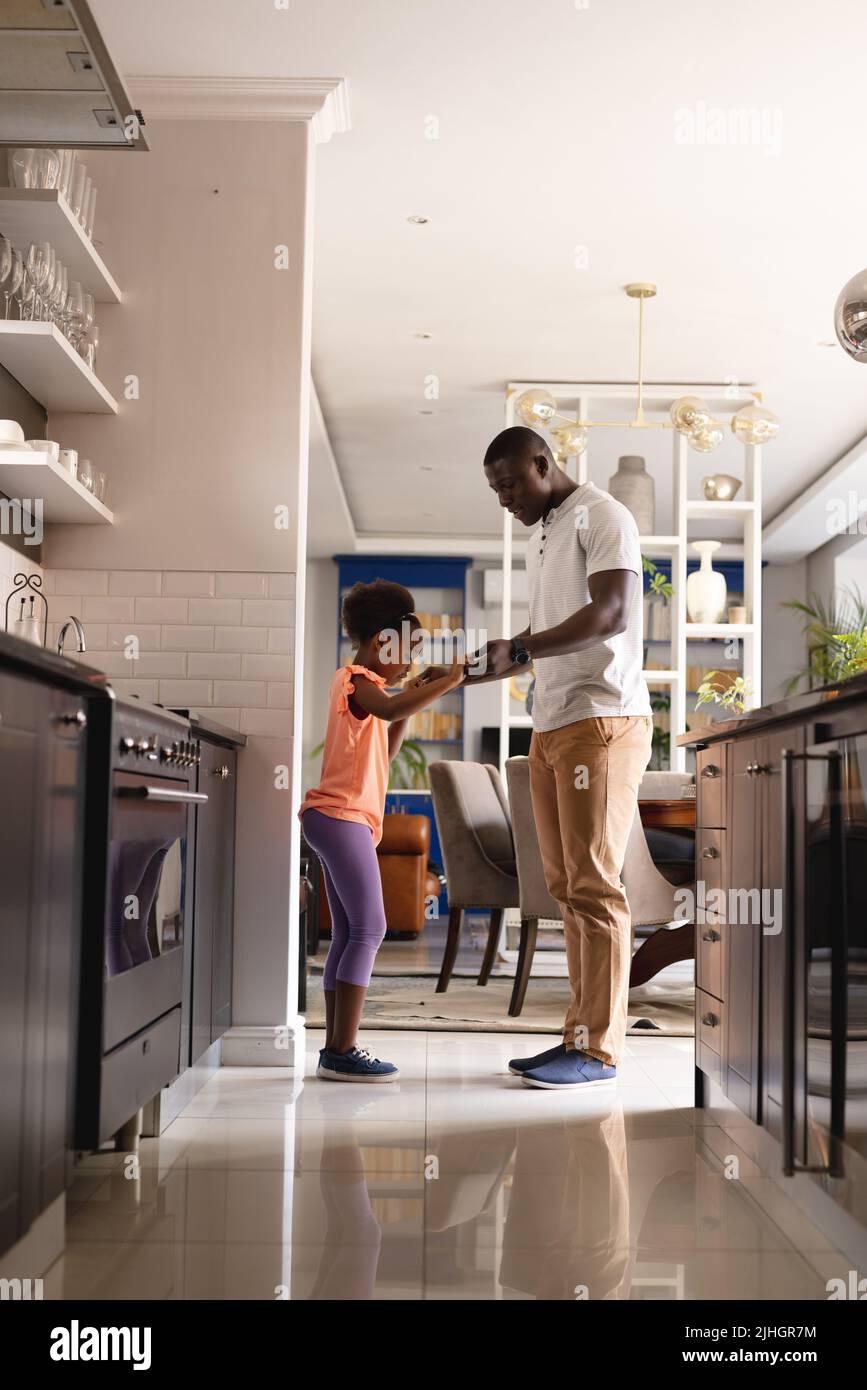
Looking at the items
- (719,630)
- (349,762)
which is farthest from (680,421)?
(349,762)

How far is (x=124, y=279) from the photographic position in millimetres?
3771

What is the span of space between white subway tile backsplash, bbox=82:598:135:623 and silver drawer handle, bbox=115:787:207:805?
1294 mm

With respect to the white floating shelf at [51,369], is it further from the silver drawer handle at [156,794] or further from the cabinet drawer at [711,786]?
the cabinet drawer at [711,786]

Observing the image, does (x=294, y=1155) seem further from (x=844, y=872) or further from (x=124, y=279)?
(x=124, y=279)

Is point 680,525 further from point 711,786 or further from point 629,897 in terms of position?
point 711,786

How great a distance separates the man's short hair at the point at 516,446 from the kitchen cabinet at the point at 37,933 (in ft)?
5.45

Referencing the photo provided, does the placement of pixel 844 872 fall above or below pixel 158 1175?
above

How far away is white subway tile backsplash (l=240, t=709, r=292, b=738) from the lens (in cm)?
366

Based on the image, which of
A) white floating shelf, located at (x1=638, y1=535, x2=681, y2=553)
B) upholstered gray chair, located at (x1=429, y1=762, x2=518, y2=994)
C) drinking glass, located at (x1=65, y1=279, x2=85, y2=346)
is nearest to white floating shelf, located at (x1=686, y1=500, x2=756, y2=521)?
white floating shelf, located at (x1=638, y1=535, x2=681, y2=553)

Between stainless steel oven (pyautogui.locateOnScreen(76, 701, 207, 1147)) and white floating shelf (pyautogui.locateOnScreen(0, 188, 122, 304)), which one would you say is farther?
white floating shelf (pyautogui.locateOnScreen(0, 188, 122, 304))

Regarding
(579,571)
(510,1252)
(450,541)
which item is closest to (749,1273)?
(510,1252)

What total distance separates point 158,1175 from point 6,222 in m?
2.28

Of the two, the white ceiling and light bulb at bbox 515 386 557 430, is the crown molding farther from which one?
light bulb at bbox 515 386 557 430

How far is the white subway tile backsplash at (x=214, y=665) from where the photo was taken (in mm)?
3682
